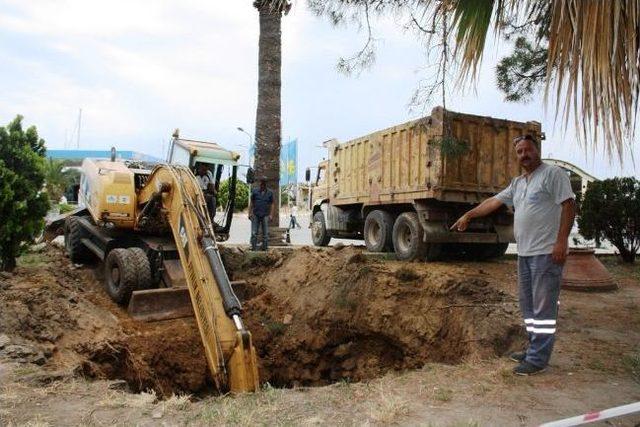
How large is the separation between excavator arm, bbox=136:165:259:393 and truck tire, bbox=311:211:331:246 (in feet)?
24.9

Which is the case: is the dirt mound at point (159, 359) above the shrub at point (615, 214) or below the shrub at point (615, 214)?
below

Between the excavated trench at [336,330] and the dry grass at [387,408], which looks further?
the excavated trench at [336,330]

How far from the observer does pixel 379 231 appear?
39.4 ft

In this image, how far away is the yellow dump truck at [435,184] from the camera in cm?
1021

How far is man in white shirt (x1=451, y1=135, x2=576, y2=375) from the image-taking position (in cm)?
425

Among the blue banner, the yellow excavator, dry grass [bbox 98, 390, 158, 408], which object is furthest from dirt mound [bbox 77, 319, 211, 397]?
the blue banner

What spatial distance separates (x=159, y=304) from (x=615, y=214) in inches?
377

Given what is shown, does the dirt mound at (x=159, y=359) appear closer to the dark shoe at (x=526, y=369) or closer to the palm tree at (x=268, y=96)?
the dark shoe at (x=526, y=369)

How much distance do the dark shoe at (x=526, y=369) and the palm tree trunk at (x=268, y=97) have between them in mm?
7873

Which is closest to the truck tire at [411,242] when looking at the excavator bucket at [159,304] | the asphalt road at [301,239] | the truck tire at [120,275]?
the asphalt road at [301,239]

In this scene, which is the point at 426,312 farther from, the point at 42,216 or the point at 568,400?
the point at 42,216

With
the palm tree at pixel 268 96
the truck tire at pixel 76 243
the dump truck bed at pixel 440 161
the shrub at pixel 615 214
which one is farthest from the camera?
the shrub at pixel 615 214

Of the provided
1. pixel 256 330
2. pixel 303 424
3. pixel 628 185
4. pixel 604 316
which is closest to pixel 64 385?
pixel 303 424

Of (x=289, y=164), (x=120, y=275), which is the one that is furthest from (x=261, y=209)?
(x=289, y=164)
